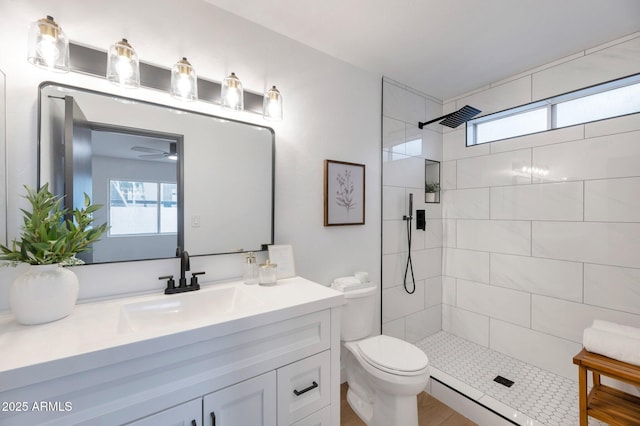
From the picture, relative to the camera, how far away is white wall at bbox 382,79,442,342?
241 cm

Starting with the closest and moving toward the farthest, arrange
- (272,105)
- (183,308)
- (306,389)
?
(306,389), (183,308), (272,105)

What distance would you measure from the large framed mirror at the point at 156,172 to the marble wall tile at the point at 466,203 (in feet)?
6.64

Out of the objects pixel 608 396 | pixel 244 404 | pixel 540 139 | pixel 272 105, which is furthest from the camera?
pixel 540 139

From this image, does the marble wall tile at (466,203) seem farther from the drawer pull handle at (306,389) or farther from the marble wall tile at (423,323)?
the drawer pull handle at (306,389)

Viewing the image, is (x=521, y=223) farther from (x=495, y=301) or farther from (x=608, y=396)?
(x=608, y=396)

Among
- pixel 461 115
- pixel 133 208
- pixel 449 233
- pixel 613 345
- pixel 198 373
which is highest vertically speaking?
pixel 461 115

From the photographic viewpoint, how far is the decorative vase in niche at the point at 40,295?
95cm

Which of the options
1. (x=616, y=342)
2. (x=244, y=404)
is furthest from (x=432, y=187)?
(x=244, y=404)

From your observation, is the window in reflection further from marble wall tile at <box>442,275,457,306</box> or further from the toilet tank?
marble wall tile at <box>442,275,457,306</box>

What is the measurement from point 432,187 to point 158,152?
248 centimetres

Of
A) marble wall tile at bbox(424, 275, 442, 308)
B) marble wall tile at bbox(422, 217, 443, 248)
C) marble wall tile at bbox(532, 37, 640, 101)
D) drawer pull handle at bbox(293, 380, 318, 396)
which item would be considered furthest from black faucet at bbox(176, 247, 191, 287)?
marble wall tile at bbox(532, 37, 640, 101)

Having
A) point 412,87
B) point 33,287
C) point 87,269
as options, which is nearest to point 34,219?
point 33,287

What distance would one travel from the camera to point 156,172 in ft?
4.55

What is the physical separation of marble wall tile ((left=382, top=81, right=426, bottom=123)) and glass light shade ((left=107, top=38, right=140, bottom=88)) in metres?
1.82
